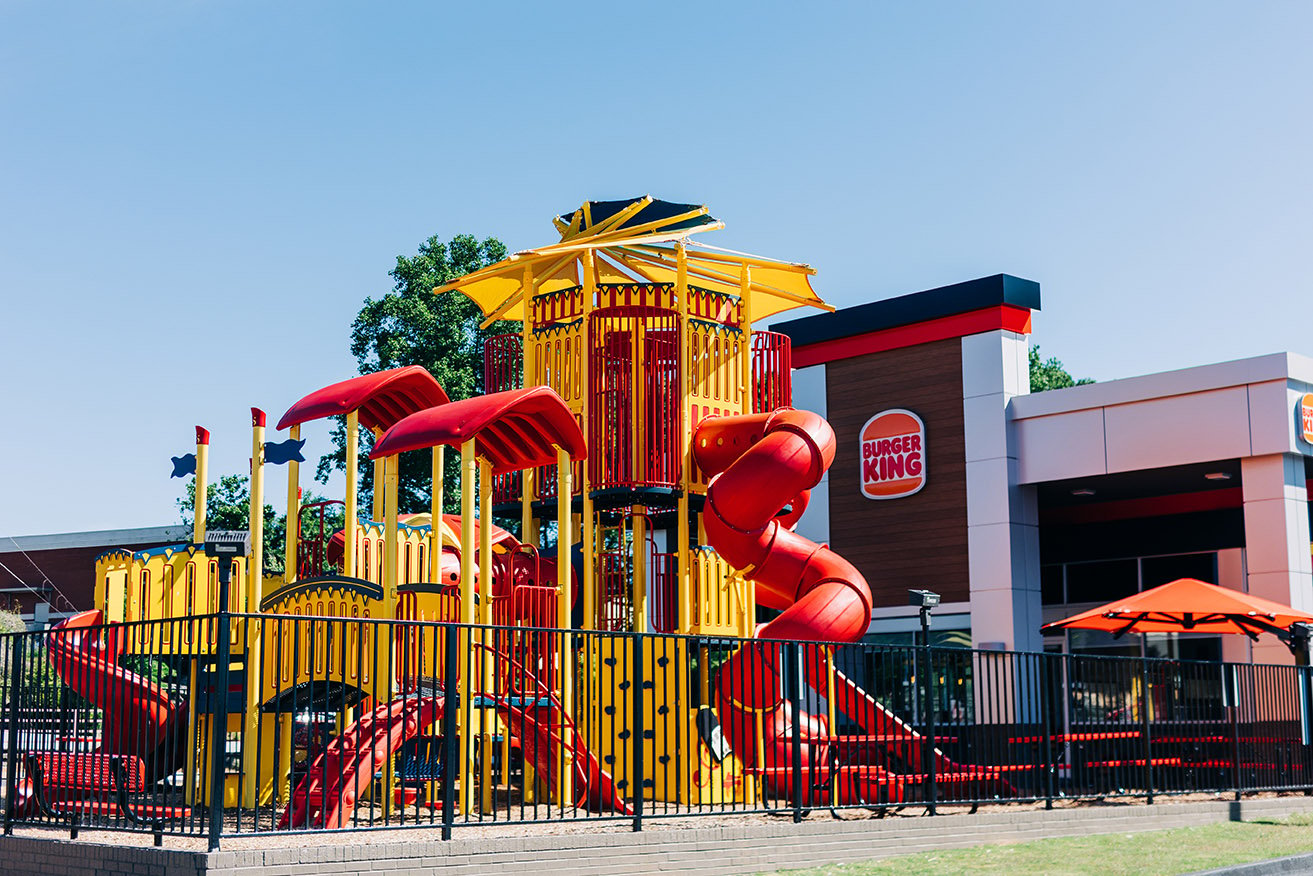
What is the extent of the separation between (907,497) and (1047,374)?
38.6 metres

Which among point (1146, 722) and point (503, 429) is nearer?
point (503, 429)

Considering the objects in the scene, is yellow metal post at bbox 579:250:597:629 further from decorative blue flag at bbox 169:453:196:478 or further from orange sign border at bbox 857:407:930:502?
orange sign border at bbox 857:407:930:502

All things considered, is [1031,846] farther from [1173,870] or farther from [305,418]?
[305,418]

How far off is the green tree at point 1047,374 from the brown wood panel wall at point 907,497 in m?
34.3

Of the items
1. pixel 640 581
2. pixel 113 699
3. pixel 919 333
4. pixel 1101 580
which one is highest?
pixel 919 333

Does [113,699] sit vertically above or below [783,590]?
below

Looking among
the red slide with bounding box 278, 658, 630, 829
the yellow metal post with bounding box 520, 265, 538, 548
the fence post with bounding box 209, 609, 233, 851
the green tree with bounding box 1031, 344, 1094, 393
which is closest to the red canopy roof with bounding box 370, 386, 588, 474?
the yellow metal post with bounding box 520, 265, 538, 548

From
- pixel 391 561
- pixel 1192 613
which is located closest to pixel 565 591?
pixel 391 561

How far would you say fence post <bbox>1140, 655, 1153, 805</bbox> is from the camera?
16547 mm

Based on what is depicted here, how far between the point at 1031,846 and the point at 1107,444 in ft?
37.7

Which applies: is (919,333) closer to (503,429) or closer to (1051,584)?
(1051,584)

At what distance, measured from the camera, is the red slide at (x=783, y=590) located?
45.0ft

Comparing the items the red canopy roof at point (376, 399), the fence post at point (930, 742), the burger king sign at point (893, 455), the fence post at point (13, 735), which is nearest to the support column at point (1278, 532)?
the burger king sign at point (893, 455)

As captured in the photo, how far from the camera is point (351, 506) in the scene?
49.5 feet
